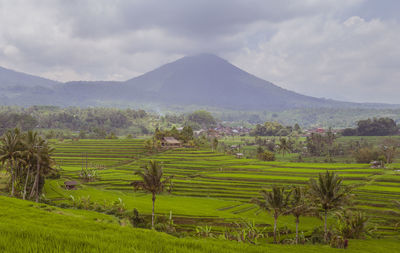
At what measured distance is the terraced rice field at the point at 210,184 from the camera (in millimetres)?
41875

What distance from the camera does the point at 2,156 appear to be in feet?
127

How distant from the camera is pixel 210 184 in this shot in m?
62.7

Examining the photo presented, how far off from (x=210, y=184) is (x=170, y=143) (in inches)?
1993

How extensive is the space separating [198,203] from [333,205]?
85.6ft

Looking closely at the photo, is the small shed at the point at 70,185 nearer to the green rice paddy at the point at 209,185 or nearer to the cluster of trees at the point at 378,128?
the green rice paddy at the point at 209,185

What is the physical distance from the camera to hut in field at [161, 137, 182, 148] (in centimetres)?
11016

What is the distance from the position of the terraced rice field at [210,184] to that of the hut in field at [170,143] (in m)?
8.39

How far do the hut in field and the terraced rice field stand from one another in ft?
27.5

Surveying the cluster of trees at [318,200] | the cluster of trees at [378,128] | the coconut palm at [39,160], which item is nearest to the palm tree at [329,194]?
the cluster of trees at [318,200]

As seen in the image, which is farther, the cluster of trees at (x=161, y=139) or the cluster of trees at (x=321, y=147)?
the cluster of trees at (x=321, y=147)

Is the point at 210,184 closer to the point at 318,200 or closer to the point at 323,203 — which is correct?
the point at 318,200

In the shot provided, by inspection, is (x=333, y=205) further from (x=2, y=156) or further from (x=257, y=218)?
(x=2, y=156)

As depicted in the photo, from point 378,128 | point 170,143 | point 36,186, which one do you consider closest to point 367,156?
point 170,143

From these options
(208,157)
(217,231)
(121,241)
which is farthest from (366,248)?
(208,157)
